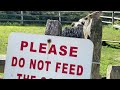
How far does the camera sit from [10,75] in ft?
4.37

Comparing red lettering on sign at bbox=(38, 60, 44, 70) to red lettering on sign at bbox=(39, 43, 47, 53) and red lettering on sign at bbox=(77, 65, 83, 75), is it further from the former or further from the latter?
red lettering on sign at bbox=(77, 65, 83, 75)

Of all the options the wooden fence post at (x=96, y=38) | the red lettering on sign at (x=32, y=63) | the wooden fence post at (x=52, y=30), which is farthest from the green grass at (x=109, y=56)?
the red lettering on sign at (x=32, y=63)

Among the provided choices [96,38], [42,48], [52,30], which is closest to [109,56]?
[96,38]

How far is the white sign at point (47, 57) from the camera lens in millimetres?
1290

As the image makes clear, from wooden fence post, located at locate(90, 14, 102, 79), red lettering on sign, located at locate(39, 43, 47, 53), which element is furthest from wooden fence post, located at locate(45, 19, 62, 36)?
red lettering on sign, located at locate(39, 43, 47, 53)

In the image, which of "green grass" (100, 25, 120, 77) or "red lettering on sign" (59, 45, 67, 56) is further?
"green grass" (100, 25, 120, 77)

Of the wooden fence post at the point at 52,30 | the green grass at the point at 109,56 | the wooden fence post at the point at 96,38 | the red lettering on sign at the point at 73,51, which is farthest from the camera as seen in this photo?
the green grass at the point at 109,56

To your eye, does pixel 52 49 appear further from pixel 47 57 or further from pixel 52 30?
pixel 52 30

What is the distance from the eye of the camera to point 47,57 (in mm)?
1318

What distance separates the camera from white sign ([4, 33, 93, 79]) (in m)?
1.29

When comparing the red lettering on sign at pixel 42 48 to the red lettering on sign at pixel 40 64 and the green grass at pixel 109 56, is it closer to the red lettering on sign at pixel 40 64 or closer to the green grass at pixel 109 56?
the red lettering on sign at pixel 40 64

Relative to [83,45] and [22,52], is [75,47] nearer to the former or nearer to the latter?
[83,45]
